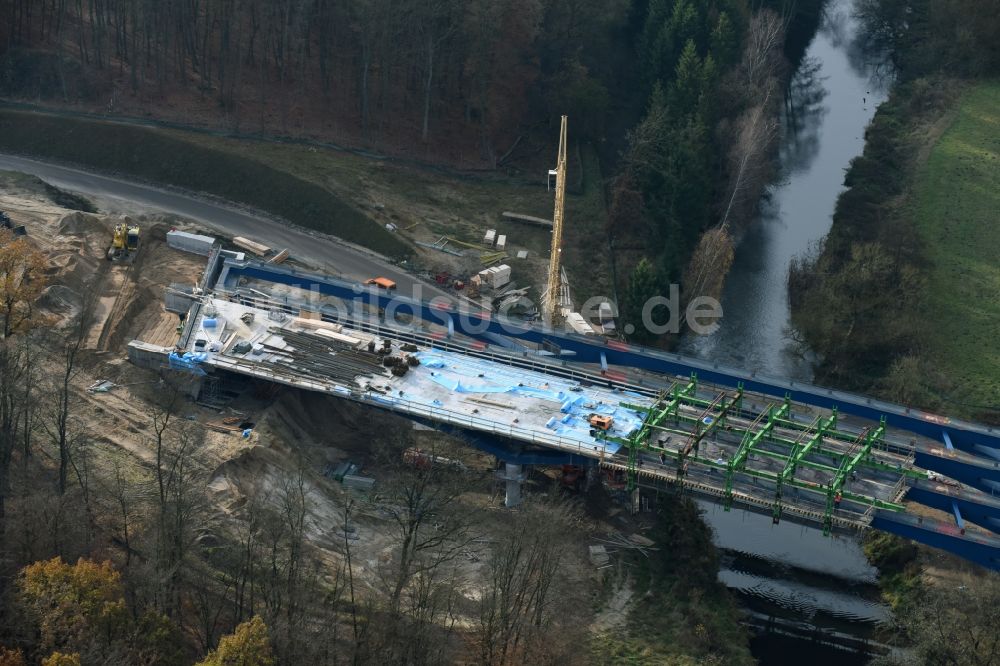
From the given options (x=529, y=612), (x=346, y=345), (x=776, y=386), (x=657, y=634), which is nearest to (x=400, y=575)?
(x=529, y=612)

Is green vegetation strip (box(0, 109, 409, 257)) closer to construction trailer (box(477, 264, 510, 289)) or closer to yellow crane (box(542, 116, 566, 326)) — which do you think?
construction trailer (box(477, 264, 510, 289))

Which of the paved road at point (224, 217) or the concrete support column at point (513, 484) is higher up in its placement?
the paved road at point (224, 217)

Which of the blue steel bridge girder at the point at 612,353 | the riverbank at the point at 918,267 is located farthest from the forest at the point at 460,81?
the blue steel bridge girder at the point at 612,353

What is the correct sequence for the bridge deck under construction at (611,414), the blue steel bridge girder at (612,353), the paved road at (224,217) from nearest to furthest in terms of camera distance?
the bridge deck under construction at (611,414)
the blue steel bridge girder at (612,353)
the paved road at (224,217)

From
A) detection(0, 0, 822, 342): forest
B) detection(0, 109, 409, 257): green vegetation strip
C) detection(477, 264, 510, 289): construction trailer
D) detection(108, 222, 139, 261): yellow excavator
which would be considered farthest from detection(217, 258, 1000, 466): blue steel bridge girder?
detection(0, 0, 822, 342): forest

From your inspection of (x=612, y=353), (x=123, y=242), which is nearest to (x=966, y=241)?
(x=612, y=353)

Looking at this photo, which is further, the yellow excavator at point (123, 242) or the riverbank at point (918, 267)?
the riverbank at point (918, 267)

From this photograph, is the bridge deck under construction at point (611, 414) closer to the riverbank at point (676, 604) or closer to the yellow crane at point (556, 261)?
the riverbank at point (676, 604)
